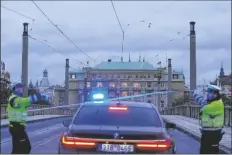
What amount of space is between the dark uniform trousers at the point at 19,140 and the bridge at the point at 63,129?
2.95 m

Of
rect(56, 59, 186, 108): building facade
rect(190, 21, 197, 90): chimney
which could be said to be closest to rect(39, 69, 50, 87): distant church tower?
rect(56, 59, 186, 108): building facade

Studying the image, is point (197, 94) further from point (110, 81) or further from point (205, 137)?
point (110, 81)

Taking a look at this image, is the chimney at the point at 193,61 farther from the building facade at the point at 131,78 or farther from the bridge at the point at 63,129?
the building facade at the point at 131,78

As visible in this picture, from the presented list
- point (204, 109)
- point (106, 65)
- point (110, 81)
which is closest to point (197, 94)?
point (204, 109)

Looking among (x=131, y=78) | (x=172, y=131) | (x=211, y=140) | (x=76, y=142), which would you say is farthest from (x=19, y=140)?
(x=131, y=78)

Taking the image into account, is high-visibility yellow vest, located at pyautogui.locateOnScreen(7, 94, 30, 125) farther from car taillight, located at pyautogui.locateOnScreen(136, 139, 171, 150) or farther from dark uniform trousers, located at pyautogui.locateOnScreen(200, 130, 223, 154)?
car taillight, located at pyautogui.locateOnScreen(136, 139, 171, 150)

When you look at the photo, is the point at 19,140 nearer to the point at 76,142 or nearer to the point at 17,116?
the point at 17,116

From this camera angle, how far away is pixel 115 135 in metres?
7.86

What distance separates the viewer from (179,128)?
28188 mm

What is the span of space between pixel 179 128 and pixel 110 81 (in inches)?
1465

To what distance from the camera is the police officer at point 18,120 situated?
436 inches

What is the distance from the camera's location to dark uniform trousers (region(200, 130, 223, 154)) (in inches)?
395

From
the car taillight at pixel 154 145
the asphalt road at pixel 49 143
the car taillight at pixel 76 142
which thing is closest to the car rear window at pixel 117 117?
the car taillight at pixel 76 142

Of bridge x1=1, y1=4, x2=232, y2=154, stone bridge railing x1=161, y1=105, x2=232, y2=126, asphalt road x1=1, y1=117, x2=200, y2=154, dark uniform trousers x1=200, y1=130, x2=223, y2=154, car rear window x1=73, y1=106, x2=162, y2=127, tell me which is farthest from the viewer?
stone bridge railing x1=161, y1=105, x2=232, y2=126
